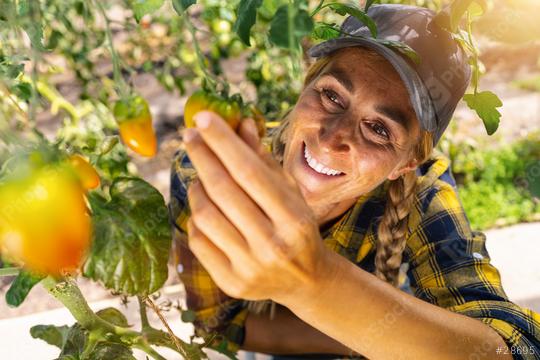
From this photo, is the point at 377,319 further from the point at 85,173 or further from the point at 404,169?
the point at 404,169

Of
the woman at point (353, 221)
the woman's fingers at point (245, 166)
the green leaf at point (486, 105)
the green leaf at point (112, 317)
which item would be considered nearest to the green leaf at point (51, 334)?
the green leaf at point (112, 317)

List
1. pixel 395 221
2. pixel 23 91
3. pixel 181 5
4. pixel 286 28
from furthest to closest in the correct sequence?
pixel 395 221 < pixel 23 91 < pixel 181 5 < pixel 286 28

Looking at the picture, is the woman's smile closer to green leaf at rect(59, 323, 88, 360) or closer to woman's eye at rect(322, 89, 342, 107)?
woman's eye at rect(322, 89, 342, 107)

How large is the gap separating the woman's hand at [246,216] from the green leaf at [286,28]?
0.08 metres

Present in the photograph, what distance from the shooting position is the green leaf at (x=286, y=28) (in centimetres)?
43

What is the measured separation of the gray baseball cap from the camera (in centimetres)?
95

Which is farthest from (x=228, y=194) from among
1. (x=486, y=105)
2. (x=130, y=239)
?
(x=486, y=105)

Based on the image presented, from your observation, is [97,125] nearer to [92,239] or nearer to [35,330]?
[35,330]

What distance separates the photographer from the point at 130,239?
1.80 ft

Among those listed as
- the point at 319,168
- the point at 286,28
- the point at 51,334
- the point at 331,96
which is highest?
the point at 286,28

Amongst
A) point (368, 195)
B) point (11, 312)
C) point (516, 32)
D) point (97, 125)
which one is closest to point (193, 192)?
point (516, 32)

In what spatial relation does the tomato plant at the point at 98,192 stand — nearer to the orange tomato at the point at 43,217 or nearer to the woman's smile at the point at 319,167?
the orange tomato at the point at 43,217

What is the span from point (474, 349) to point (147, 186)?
1.58 ft

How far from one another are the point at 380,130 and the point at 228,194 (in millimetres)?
585
